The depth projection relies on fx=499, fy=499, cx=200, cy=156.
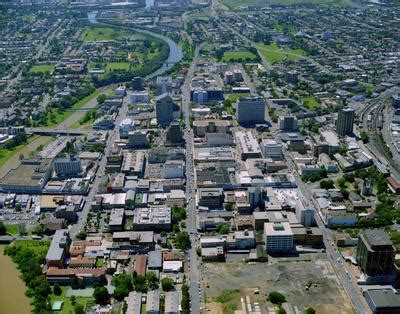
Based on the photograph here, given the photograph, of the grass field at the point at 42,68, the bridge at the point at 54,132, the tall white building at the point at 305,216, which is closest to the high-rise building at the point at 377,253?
the tall white building at the point at 305,216

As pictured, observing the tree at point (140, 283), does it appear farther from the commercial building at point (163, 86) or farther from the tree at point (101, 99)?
the tree at point (101, 99)

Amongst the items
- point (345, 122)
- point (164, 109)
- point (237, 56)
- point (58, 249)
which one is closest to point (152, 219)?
point (58, 249)

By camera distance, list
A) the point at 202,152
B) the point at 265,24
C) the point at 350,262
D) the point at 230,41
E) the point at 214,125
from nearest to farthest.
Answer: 1. the point at 350,262
2. the point at 202,152
3. the point at 214,125
4. the point at 230,41
5. the point at 265,24

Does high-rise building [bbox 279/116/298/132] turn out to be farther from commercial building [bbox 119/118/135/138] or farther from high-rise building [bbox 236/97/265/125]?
commercial building [bbox 119/118/135/138]

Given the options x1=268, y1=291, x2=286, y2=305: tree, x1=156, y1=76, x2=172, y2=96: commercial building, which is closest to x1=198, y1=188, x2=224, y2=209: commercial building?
x1=268, y1=291, x2=286, y2=305: tree

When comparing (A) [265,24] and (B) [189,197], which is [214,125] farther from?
(A) [265,24]

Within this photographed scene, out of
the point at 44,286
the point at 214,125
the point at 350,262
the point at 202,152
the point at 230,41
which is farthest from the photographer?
the point at 230,41

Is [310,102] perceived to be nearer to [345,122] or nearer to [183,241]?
[345,122]

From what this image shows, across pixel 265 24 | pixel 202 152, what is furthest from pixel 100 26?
pixel 202 152
